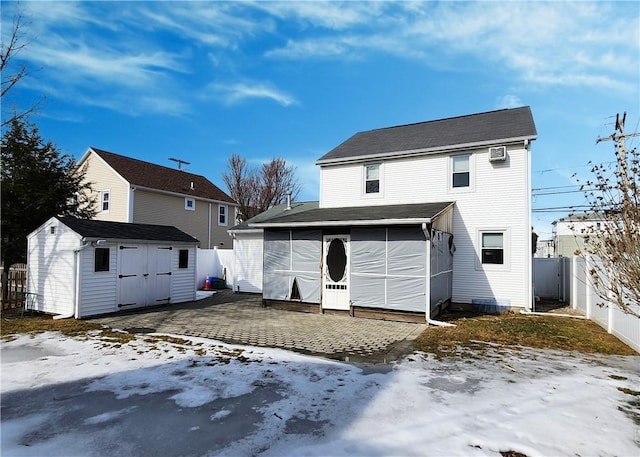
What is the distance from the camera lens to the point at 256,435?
11.0 feet

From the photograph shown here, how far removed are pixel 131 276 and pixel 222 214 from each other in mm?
13974

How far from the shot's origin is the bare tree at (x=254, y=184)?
33.4m

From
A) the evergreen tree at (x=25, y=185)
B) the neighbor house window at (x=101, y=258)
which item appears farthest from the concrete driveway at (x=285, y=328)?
the evergreen tree at (x=25, y=185)

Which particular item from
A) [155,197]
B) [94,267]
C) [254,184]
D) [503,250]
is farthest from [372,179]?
[254,184]

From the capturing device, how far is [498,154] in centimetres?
1119

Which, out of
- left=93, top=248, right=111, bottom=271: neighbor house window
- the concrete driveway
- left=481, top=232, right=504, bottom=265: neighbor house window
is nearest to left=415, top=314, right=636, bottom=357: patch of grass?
the concrete driveway

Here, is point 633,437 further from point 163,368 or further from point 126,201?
point 126,201

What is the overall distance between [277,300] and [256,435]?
8.21 meters

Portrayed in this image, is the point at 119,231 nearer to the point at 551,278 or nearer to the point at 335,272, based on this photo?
the point at 335,272

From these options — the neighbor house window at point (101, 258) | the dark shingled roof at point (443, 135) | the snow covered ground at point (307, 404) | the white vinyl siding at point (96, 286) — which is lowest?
the snow covered ground at point (307, 404)

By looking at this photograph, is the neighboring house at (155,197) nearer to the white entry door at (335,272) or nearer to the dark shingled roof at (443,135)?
the dark shingled roof at (443,135)

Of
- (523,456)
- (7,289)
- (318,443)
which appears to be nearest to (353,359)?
(318,443)

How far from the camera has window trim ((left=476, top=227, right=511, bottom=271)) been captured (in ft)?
36.8

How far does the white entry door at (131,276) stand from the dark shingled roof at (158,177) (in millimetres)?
9498
